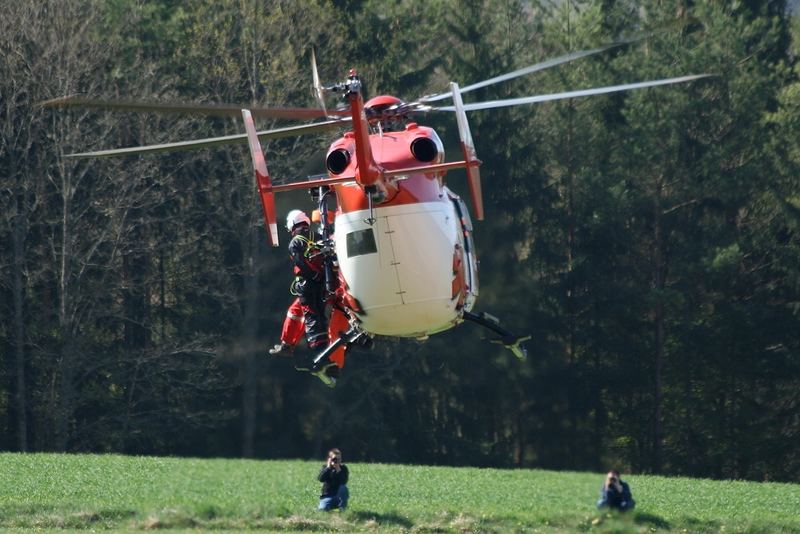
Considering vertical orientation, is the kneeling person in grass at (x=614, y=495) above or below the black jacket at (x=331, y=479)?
below

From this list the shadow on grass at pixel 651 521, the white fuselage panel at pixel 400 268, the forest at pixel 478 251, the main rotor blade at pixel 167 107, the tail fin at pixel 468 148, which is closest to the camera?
the main rotor blade at pixel 167 107

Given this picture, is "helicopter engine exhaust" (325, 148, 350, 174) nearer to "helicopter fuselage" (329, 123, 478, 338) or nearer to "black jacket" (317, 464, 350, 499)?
"helicopter fuselage" (329, 123, 478, 338)

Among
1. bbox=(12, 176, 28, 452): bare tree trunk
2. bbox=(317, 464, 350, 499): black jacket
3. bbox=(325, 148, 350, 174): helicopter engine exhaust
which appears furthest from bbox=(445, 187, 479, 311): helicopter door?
bbox=(12, 176, 28, 452): bare tree trunk

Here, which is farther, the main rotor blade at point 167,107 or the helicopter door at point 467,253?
the helicopter door at point 467,253

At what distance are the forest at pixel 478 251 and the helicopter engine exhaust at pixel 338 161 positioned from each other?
62.6ft

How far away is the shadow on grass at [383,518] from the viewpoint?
54.6ft

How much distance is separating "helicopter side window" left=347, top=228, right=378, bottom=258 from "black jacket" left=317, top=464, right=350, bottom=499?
15.0 feet

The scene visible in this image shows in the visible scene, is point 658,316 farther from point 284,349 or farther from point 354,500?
point 284,349

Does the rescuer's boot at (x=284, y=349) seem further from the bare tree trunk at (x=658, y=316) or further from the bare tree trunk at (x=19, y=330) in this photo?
the bare tree trunk at (x=658, y=316)

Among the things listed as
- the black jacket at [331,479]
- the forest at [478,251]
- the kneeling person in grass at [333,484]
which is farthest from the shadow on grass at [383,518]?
the forest at [478,251]

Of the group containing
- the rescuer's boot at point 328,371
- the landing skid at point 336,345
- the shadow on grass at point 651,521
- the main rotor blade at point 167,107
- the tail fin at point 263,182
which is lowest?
the shadow on grass at point 651,521

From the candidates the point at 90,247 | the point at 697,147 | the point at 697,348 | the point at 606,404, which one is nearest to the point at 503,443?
the point at 606,404

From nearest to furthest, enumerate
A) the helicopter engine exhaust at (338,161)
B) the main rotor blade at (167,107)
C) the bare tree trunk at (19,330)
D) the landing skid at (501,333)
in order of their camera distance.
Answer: the main rotor blade at (167,107) → the helicopter engine exhaust at (338,161) → the landing skid at (501,333) → the bare tree trunk at (19,330)

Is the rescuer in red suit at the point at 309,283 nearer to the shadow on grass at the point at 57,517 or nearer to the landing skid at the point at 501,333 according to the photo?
the landing skid at the point at 501,333
